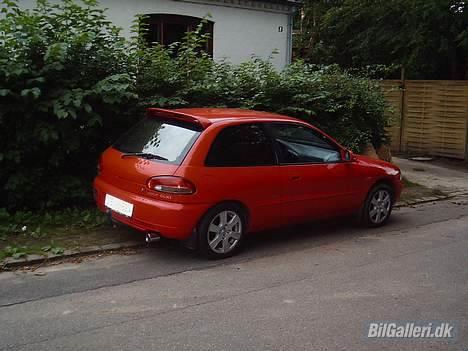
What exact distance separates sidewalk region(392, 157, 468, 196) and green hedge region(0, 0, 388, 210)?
157 inches

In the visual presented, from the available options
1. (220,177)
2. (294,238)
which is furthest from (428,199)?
(220,177)

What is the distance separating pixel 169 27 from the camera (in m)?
13.0

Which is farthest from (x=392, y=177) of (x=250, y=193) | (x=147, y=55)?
(x=147, y=55)

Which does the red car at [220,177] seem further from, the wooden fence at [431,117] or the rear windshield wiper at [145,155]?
the wooden fence at [431,117]

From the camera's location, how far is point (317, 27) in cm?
2078

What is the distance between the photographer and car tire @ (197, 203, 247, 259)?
5801 millimetres

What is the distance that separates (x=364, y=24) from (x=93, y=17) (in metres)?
12.7

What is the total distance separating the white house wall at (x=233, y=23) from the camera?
475 inches

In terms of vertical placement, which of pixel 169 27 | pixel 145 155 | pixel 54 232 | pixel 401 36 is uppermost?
pixel 401 36

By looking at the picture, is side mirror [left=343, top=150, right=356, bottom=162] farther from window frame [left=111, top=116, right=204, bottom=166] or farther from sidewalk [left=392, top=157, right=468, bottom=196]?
sidewalk [left=392, top=157, right=468, bottom=196]

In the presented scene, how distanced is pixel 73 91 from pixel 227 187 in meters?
2.36

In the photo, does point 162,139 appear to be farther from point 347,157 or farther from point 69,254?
point 347,157

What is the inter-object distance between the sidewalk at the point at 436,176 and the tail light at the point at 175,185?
656cm

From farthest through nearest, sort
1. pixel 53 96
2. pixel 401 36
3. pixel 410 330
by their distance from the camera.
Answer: pixel 401 36 → pixel 53 96 → pixel 410 330
